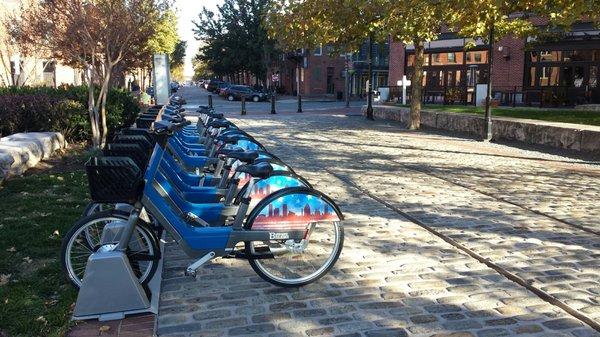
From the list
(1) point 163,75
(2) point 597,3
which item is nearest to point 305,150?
(2) point 597,3

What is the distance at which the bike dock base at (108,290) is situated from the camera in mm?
3816

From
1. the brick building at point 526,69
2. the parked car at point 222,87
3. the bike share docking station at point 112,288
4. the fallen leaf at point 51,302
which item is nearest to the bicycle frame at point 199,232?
the bike share docking station at point 112,288

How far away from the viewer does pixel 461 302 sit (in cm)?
419

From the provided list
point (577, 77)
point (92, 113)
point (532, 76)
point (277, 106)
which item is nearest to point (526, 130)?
point (92, 113)

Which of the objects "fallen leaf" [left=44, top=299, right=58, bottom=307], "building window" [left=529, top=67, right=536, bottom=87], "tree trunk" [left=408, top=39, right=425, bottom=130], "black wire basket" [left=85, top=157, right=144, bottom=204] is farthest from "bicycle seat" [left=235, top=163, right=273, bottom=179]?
"building window" [left=529, top=67, right=536, bottom=87]

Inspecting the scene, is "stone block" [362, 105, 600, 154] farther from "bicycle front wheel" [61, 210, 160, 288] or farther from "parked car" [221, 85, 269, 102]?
"parked car" [221, 85, 269, 102]

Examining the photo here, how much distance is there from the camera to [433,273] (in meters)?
4.82

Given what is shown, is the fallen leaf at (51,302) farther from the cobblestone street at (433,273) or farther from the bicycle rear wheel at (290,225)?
the bicycle rear wheel at (290,225)

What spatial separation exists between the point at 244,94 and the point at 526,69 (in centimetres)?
2455

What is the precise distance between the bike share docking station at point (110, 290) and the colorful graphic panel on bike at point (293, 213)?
99 centimetres

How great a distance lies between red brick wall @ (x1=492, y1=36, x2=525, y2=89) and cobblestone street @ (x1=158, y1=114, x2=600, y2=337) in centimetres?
2242

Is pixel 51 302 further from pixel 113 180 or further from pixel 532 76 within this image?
pixel 532 76

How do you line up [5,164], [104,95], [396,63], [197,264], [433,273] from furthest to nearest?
[396,63], [104,95], [5,164], [433,273], [197,264]

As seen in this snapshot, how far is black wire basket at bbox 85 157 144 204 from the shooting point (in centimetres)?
387
